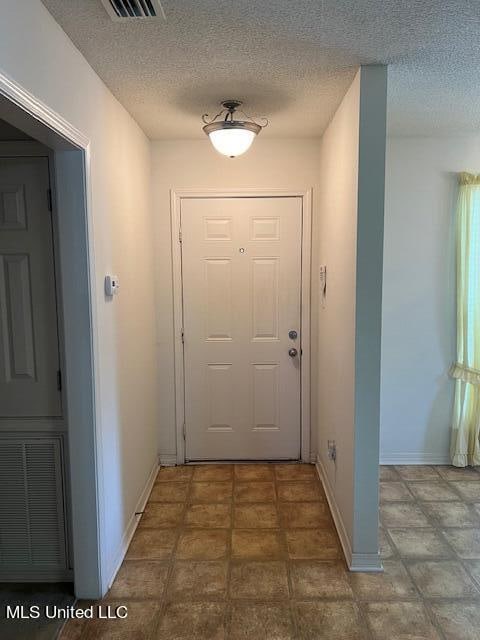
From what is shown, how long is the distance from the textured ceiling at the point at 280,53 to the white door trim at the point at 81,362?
44 cm

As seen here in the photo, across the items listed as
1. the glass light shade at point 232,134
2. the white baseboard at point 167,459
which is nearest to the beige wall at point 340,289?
the glass light shade at point 232,134

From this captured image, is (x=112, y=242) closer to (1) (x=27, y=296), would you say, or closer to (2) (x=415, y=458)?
(1) (x=27, y=296)

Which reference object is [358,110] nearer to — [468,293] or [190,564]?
[468,293]

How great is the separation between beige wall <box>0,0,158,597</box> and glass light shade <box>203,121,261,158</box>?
1.73ft

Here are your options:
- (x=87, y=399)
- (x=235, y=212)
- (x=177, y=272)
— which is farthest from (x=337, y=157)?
(x=87, y=399)

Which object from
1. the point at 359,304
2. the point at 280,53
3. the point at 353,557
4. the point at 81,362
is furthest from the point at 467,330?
the point at 81,362

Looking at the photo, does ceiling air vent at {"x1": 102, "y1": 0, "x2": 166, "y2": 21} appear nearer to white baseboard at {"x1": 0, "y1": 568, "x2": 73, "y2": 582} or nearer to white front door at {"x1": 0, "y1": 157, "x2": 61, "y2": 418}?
white front door at {"x1": 0, "y1": 157, "x2": 61, "y2": 418}

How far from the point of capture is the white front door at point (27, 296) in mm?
2189

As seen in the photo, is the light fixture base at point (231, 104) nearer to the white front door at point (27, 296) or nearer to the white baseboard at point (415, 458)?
the white front door at point (27, 296)

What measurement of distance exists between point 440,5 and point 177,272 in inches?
92.3

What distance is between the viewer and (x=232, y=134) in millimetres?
2625

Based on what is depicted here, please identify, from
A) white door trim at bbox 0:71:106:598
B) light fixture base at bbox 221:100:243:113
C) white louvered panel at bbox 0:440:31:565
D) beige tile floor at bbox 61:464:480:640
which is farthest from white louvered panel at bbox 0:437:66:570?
light fixture base at bbox 221:100:243:113

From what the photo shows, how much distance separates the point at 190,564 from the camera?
2.48 m

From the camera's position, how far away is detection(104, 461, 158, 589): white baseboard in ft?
7.85
